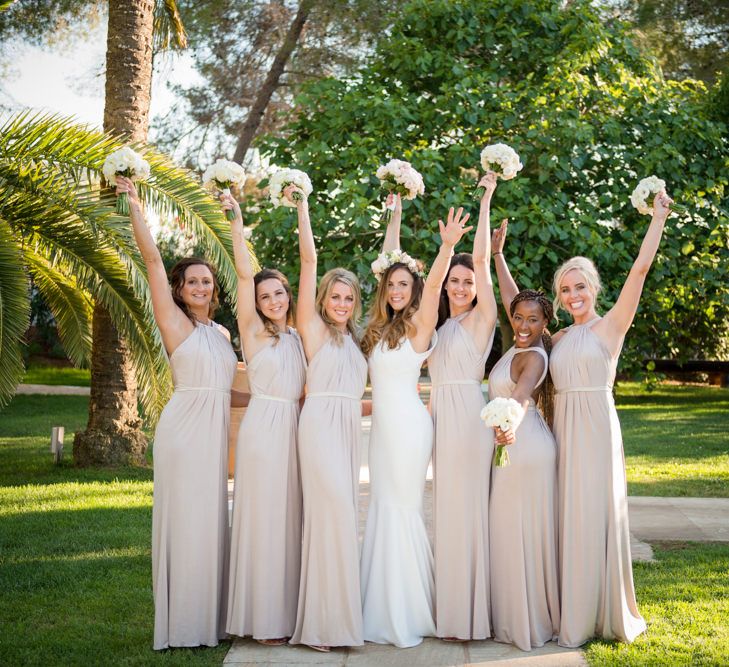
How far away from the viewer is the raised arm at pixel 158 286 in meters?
5.29

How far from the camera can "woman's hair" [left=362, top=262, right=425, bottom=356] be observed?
18.4ft

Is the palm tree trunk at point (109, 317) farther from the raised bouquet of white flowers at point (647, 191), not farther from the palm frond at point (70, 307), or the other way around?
the raised bouquet of white flowers at point (647, 191)

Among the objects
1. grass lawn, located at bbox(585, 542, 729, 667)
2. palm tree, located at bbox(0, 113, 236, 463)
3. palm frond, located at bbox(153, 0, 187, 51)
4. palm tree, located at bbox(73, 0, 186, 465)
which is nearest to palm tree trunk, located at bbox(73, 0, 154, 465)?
palm tree, located at bbox(73, 0, 186, 465)

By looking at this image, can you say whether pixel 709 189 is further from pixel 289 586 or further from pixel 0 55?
pixel 0 55

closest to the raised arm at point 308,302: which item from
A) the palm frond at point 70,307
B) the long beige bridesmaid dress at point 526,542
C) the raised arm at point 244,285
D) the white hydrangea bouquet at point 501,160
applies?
the raised arm at point 244,285

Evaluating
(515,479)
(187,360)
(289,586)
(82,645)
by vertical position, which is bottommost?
(82,645)

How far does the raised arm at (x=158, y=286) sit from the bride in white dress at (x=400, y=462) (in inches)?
44.8

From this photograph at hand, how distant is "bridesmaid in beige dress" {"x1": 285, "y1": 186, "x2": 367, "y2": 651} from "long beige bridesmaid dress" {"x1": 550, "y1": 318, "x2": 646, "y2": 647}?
3.93 ft

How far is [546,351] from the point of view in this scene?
5.59 meters

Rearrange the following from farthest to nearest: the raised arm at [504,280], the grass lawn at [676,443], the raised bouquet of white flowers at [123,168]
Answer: the grass lawn at [676,443] → the raised arm at [504,280] → the raised bouquet of white flowers at [123,168]

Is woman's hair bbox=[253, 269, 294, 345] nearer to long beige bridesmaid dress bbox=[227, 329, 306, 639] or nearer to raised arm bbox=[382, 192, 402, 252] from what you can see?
long beige bridesmaid dress bbox=[227, 329, 306, 639]

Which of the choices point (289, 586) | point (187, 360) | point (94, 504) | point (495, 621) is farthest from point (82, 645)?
point (94, 504)

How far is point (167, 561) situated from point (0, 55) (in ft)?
53.6

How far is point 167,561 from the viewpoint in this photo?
5.20 meters
